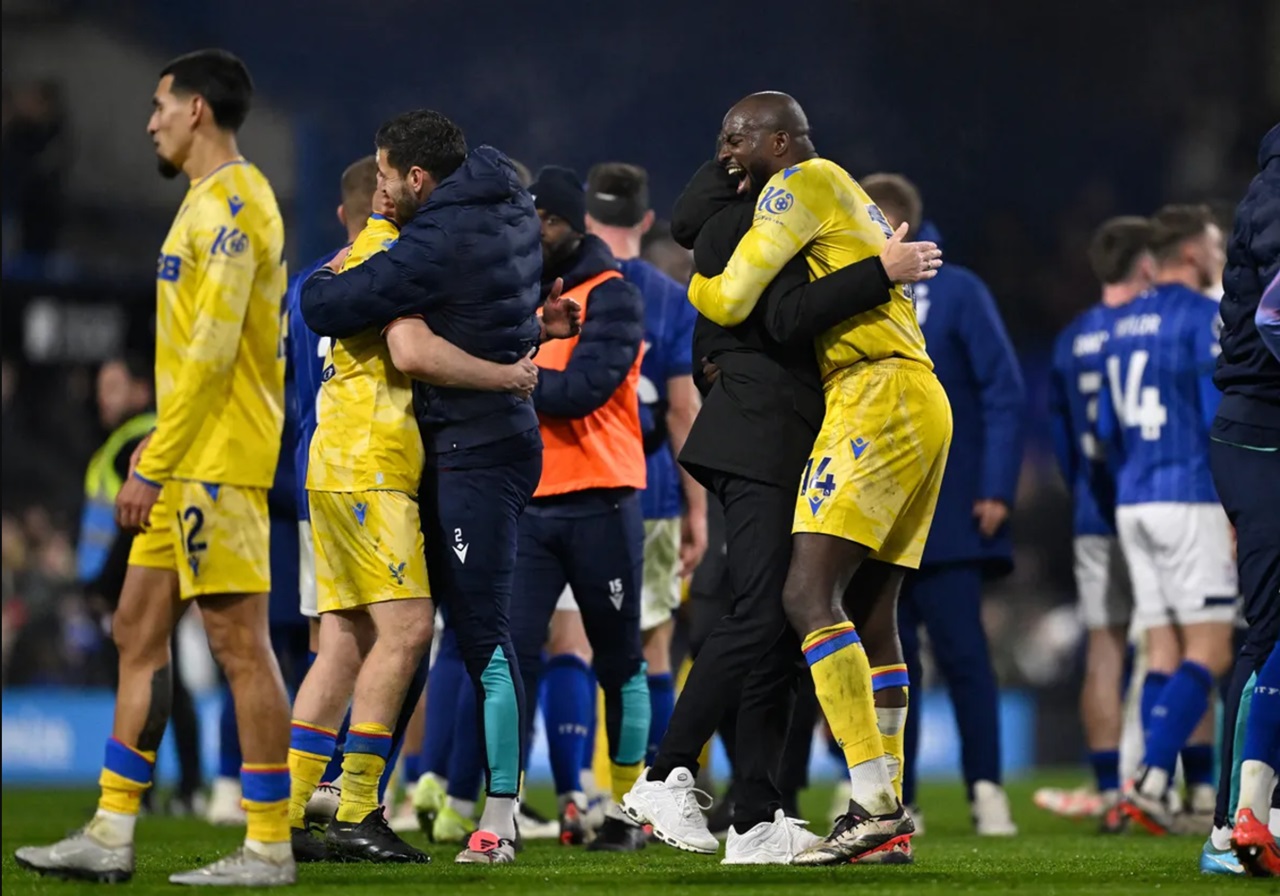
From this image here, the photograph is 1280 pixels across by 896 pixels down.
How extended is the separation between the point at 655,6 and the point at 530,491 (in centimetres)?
1361

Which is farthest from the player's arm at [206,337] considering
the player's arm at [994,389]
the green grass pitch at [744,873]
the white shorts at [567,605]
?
the player's arm at [994,389]

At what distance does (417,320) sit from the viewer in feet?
18.2

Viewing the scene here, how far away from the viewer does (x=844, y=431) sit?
5.37 meters

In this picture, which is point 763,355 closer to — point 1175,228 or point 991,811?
point 991,811

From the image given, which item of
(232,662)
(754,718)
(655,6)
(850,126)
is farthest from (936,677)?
(232,662)

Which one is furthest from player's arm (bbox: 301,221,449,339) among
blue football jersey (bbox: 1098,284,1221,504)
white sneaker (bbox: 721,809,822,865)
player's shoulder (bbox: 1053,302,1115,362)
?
player's shoulder (bbox: 1053,302,1115,362)

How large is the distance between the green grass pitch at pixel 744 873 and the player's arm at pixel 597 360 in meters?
1.52

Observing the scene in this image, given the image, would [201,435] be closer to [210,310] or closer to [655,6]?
[210,310]

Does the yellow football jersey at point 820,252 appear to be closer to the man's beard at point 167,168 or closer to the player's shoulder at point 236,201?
the player's shoulder at point 236,201

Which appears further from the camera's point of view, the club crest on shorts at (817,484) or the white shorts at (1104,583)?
the white shorts at (1104,583)

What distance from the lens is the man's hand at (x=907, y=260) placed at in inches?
208

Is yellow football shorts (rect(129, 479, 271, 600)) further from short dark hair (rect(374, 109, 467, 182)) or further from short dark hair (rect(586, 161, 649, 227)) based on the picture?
short dark hair (rect(586, 161, 649, 227))

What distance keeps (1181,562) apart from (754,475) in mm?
3590

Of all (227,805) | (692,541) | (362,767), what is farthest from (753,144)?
(227,805)
